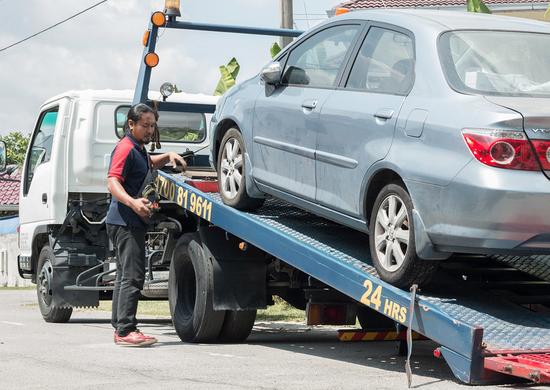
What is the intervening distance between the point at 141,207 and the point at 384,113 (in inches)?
104

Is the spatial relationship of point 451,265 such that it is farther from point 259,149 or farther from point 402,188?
point 259,149

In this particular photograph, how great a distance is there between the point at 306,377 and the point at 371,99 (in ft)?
6.13

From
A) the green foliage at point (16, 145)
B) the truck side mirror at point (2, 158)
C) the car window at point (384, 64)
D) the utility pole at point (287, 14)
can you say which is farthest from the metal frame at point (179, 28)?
the green foliage at point (16, 145)

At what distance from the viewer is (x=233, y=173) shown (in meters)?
9.45

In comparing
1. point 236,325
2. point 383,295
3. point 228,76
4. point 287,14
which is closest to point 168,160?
point 236,325

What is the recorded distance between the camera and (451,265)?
313 inches

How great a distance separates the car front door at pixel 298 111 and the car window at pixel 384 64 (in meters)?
0.21

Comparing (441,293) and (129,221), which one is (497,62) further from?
(129,221)

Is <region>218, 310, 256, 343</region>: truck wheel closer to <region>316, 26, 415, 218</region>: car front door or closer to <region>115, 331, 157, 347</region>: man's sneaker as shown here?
<region>115, 331, 157, 347</region>: man's sneaker

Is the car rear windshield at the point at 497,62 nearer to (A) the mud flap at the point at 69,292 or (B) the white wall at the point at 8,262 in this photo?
(A) the mud flap at the point at 69,292

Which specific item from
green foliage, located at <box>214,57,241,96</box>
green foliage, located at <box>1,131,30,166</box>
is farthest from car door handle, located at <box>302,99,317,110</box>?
green foliage, located at <box>1,131,30,166</box>

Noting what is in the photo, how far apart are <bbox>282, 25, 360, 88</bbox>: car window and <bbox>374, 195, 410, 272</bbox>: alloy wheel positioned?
1.36 metres

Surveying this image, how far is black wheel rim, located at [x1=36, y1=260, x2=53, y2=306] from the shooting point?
1305 centimetres

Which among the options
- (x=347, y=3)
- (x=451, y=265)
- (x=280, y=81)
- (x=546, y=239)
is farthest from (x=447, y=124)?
(x=347, y=3)
